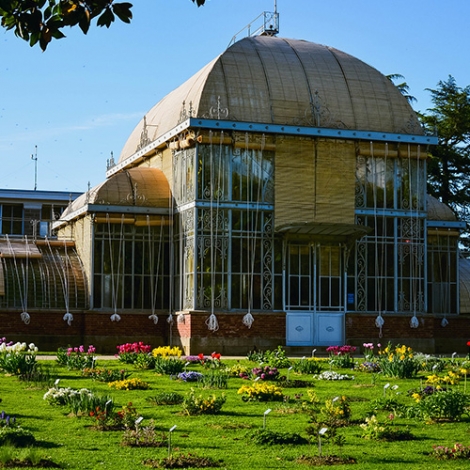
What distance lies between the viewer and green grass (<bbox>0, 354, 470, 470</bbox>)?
14164mm

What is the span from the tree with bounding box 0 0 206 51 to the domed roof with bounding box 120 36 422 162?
27719mm

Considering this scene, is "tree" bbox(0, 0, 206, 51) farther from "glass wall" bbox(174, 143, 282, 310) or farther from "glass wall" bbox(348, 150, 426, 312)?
"glass wall" bbox(348, 150, 426, 312)

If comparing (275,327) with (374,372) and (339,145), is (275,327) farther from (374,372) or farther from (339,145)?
(374,372)

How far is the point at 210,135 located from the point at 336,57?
653cm

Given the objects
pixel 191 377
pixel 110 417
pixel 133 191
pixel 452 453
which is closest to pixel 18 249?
pixel 133 191

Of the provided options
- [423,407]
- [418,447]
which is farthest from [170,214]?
[418,447]

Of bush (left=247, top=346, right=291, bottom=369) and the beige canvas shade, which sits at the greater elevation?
the beige canvas shade

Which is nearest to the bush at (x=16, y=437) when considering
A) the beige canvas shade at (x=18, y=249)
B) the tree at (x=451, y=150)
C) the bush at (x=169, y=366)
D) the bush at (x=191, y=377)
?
the bush at (x=191, y=377)

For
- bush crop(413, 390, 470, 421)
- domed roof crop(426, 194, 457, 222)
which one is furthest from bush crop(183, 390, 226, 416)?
domed roof crop(426, 194, 457, 222)

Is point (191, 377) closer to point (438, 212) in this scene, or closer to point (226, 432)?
point (226, 432)

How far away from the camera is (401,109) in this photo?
129ft

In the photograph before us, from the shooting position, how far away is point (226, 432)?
1667 centimetres

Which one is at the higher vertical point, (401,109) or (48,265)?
(401,109)

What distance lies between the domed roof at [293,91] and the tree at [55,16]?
27719mm
